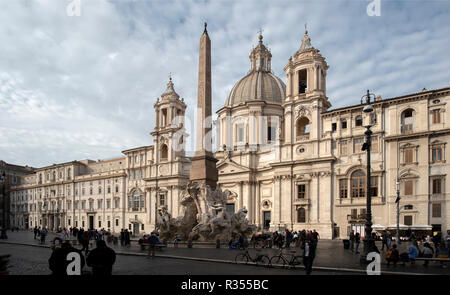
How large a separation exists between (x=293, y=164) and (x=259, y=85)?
2018 cm

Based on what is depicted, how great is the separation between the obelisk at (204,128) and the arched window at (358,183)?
1852 centimetres

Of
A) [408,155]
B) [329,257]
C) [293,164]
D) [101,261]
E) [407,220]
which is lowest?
[407,220]

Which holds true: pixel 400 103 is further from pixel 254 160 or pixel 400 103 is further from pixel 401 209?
pixel 254 160

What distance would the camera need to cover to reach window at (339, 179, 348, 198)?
4097cm

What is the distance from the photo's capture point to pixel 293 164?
4506 cm

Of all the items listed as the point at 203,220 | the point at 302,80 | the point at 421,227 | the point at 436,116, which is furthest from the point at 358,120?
the point at 203,220

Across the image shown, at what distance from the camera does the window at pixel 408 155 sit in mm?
36894

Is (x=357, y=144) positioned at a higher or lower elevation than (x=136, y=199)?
higher

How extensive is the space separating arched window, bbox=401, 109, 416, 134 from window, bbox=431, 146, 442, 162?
2761mm

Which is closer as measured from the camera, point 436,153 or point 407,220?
point 436,153

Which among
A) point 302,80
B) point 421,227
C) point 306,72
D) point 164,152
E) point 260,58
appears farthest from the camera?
point 260,58

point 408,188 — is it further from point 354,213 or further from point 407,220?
point 354,213

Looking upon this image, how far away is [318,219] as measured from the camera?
42125 mm

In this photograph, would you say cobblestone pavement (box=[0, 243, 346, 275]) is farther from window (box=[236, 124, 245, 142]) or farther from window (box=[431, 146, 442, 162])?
window (box=[236, 124, 245, 142])
